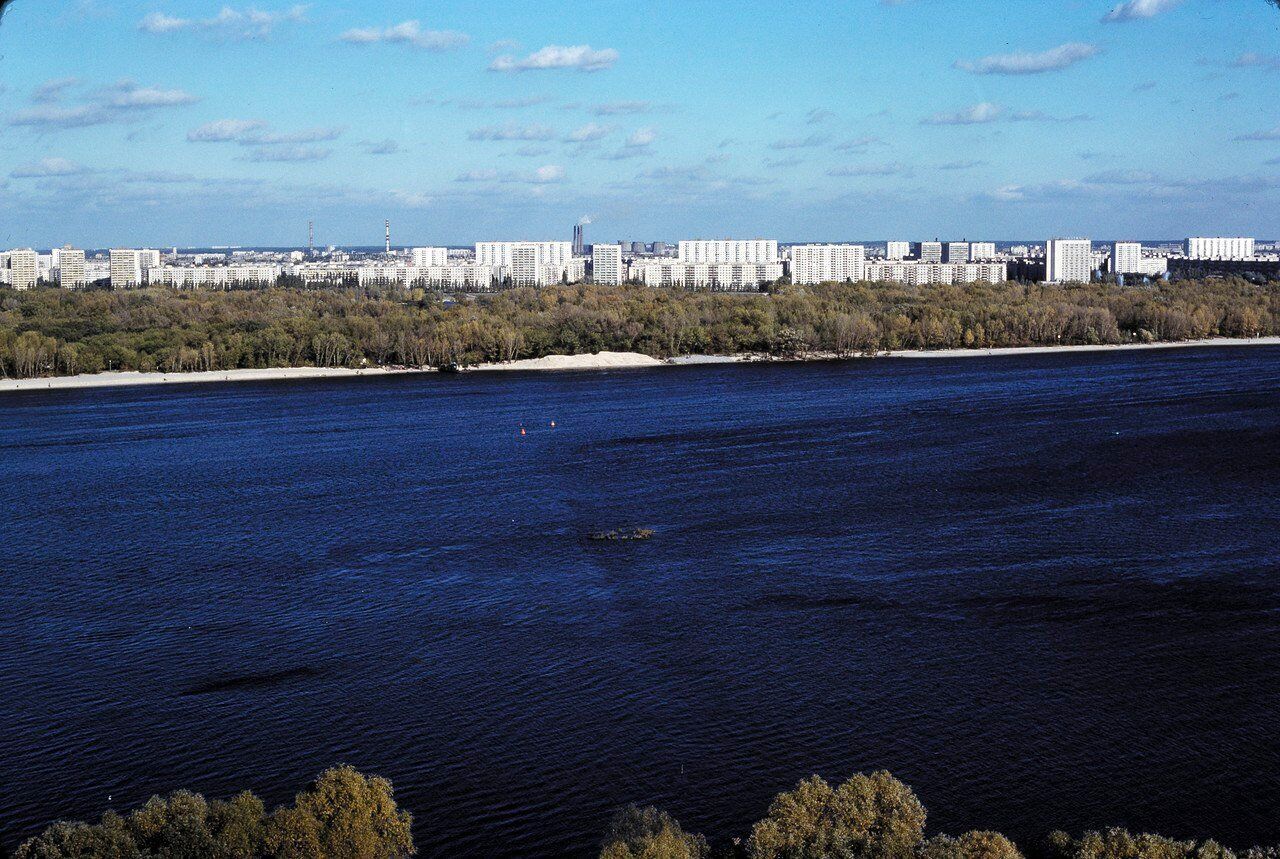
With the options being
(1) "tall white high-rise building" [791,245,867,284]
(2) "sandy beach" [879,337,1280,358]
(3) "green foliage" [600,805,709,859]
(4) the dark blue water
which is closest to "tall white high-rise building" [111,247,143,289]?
(1) "tall white high-rise building" [791,245,867,284]

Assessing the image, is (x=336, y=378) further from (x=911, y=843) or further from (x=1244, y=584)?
(x=911, y=843)

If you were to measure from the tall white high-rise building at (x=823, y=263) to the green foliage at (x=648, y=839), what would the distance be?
6731 cm

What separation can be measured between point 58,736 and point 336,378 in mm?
25507

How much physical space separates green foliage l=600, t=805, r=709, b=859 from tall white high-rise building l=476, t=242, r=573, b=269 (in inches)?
2844

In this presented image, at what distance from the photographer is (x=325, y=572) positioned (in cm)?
1152

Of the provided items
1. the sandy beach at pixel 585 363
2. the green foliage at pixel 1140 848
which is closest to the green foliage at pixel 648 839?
the green foliage at pixel 1140 848

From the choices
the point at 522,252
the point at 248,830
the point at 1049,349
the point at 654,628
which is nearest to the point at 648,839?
the point at 248,830

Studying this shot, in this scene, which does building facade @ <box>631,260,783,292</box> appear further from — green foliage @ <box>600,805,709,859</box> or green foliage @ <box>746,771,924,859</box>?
green foliage @ <box>746,771,924,859</box>

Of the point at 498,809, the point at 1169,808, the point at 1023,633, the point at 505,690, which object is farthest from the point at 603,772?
the point at 1023,633

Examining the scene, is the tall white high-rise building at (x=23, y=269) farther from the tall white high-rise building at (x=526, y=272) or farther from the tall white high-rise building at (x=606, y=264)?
the tall white high-rise building at (x=606, y=264)

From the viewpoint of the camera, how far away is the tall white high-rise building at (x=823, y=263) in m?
72.3

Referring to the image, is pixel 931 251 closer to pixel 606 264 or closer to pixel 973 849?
pixel 606 264

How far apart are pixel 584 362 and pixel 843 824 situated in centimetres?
3106

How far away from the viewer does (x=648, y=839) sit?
514cm
